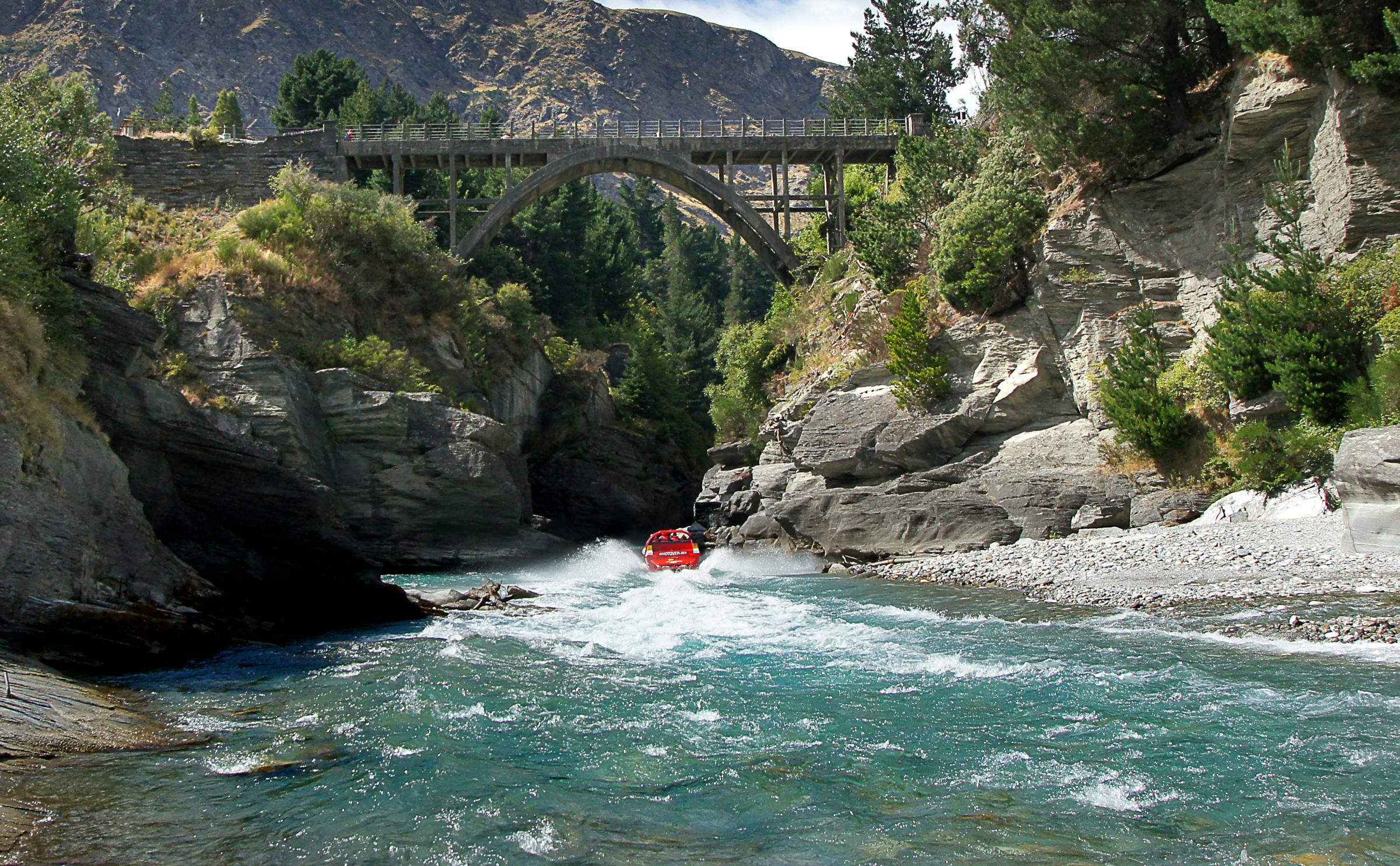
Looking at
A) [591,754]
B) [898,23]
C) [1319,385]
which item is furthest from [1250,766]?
[898,23]

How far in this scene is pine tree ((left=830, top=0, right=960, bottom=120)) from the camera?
48312 mm

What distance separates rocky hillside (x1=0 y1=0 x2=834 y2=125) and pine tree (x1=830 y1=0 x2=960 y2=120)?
79618 mm

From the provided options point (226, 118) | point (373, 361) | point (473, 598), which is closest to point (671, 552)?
point (473, 598)

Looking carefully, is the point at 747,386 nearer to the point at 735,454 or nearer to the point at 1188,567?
the point at 735,454

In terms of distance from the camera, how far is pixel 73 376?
1505 cm

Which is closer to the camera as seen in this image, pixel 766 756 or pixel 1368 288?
pixel 766 756

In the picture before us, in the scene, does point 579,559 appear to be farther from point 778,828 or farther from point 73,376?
point 778,828

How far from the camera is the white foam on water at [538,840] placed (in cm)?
692

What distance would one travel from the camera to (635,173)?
41.4 meters

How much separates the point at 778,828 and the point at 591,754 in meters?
2.44

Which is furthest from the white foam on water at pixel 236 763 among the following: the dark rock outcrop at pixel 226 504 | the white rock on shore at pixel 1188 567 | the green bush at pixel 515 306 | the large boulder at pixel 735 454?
the green bush at pixel 515 306

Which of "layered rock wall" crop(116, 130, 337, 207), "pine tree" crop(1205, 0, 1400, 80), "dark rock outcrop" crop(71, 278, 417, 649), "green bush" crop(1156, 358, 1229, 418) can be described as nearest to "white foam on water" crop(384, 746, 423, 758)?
"dark rock outcrop" crop(71, 278, 417, 649)

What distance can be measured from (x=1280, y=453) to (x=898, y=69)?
110 feet

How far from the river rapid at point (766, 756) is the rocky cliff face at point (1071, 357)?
422 inches
